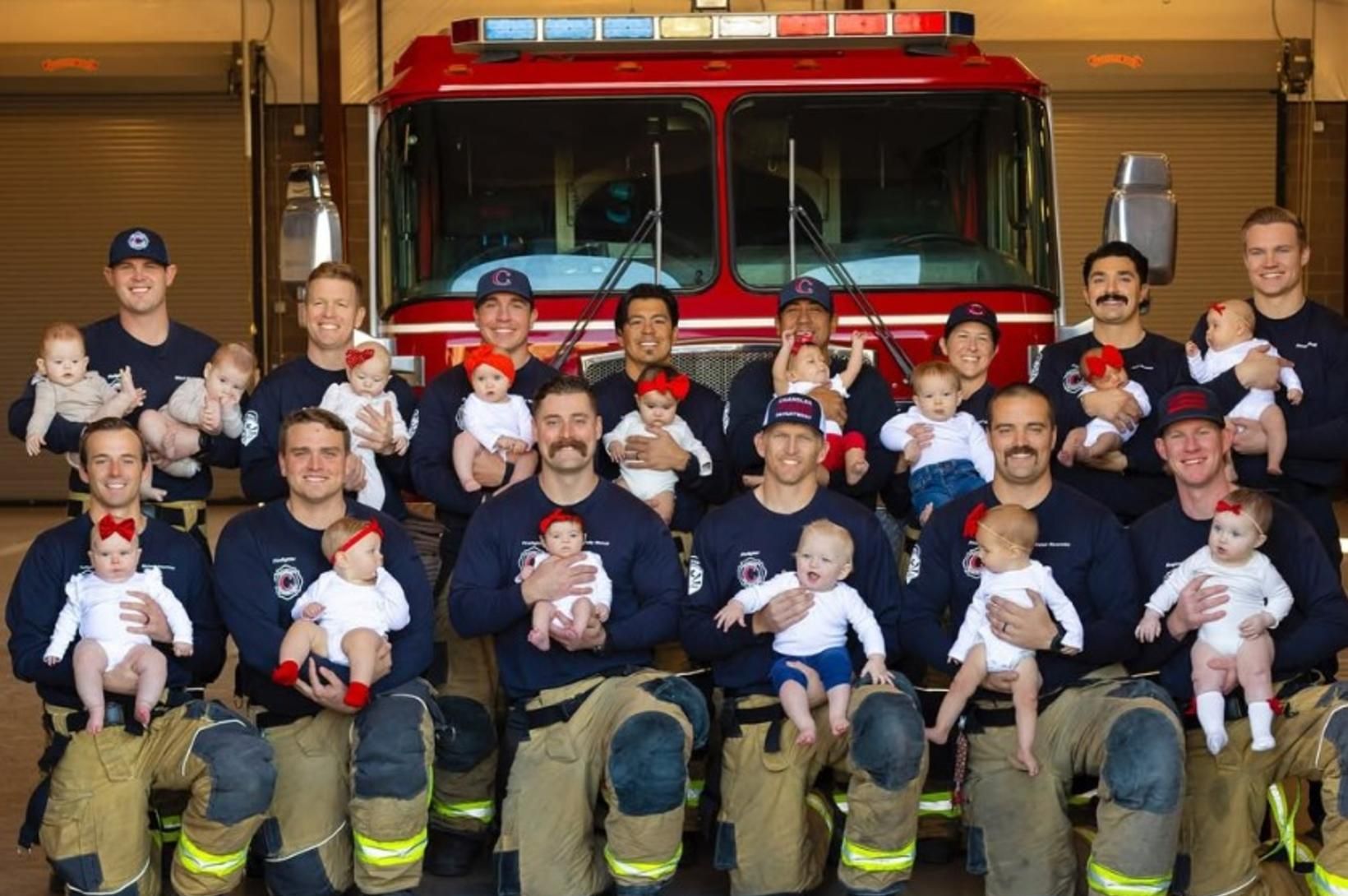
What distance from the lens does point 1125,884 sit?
5.99 m

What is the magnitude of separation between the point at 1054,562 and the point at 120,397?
3.03 metres

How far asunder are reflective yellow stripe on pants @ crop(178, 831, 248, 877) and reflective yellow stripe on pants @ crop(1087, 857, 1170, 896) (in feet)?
8.01

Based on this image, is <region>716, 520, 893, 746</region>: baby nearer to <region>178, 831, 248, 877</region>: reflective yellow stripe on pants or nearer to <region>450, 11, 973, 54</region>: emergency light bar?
<region>178, 831, 248, 877</region>: reflective yellow stripe on pants

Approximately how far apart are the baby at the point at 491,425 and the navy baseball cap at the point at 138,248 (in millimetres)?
1113

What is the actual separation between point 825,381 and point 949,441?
47 centimetres

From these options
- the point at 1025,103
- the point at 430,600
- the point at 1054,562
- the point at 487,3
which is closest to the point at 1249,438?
the point at 1054,562

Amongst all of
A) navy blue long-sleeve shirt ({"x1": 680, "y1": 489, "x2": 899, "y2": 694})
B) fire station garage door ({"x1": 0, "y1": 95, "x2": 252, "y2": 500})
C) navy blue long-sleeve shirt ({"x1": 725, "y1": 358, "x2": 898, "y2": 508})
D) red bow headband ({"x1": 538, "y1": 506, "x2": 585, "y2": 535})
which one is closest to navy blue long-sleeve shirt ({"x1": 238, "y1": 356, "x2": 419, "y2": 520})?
red bow headband ({"x1": 538, "y1": 506, "x2": 585, "y2": 535})

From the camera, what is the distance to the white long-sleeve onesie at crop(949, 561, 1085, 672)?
625 cm

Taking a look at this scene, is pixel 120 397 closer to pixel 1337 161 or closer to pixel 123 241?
pixel 123 241

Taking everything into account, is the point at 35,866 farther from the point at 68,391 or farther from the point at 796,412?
the point at 796,412

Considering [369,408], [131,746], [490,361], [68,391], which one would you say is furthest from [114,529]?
[490,361]

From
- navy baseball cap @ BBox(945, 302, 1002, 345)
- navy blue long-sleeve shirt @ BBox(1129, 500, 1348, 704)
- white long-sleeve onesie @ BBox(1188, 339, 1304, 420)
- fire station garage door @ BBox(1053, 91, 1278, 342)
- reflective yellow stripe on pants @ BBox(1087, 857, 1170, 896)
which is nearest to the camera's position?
reflective yellow stripe on pants @ BBox(1087, 857, 1170, 896)

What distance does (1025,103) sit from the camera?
8000 millimetres

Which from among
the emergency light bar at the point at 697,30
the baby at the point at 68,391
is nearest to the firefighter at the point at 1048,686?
the emergency light bar at the point at 697,30
